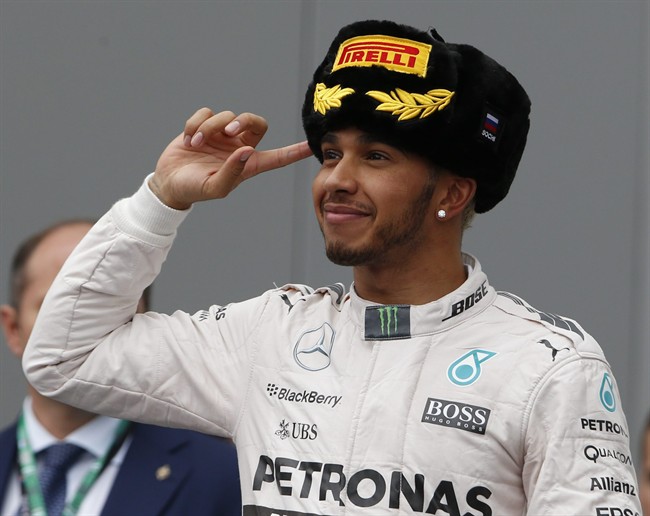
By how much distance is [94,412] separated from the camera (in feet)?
10.8

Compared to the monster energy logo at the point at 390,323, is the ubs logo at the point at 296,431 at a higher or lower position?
lower

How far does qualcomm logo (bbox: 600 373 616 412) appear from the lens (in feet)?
9.71

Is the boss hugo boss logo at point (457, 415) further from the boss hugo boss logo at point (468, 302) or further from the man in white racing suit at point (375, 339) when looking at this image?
the boss hugo boss logo at point (468, 302)

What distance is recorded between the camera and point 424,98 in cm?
309

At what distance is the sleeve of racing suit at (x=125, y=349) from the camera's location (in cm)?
322

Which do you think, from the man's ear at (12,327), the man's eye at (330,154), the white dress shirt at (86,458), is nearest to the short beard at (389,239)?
the man's eye at (330,154)

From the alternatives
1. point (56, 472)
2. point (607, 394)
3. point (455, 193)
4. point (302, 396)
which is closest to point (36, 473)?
point (56, 472)

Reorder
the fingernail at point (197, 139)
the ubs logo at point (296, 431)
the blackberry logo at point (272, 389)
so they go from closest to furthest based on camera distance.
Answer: the ubs logo at point (296, 431), the blackberry logo at point (272, 389), the fingernail at point (197, 139)

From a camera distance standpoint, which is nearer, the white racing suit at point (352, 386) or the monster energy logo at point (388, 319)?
the white racing suit at point (352, 386)

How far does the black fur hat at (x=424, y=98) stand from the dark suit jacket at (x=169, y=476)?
778 mm

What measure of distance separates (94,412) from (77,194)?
6.00ft

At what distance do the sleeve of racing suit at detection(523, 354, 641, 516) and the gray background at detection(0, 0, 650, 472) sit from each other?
2.20 m

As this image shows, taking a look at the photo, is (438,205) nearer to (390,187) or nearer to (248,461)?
(390,187)

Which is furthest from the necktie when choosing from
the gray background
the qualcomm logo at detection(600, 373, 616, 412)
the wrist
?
the gray background
